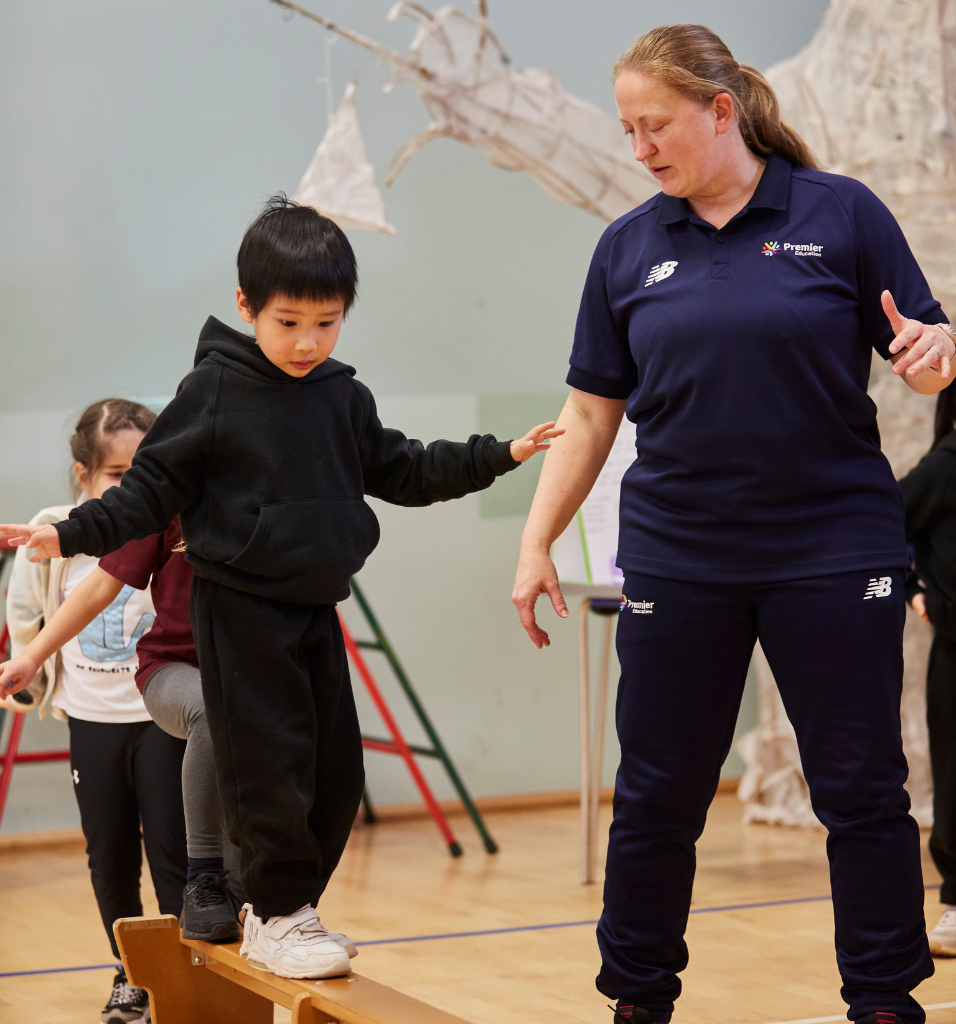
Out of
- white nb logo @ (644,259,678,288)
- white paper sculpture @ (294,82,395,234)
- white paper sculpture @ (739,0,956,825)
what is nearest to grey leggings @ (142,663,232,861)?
white nb logo @ (644,259,678,288)

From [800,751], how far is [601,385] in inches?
20.8

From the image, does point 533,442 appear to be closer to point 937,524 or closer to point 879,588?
point 879,588

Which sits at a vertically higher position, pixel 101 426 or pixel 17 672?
pixel 101 426

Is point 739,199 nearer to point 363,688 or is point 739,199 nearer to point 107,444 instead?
point 107,444

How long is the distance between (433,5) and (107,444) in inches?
92.0

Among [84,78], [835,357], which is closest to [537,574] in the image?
[835,357]

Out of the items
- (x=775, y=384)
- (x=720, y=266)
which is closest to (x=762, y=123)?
(x=720, y=266)

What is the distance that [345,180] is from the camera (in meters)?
3.94

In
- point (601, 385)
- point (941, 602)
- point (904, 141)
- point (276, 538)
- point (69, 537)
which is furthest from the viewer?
point (904, 141)

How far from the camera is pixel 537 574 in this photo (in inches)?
66.6

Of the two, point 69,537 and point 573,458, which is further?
point 573,458

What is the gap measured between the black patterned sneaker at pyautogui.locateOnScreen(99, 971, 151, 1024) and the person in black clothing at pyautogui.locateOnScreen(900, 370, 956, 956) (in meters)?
1.47

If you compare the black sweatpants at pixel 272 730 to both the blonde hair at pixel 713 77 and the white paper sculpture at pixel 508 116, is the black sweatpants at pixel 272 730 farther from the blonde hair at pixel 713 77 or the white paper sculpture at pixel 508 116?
the white paper sculpture at pixel 508 116

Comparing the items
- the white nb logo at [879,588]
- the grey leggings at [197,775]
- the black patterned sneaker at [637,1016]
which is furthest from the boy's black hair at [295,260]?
the black patterned sneaker at [637,1016]
